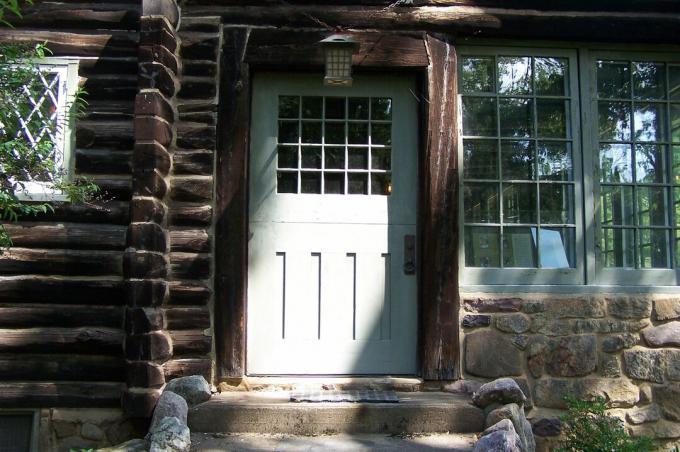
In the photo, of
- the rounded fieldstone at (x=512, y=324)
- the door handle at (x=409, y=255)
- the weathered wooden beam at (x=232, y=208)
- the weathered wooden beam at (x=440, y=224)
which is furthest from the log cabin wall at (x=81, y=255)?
the rounded fieldstone at (x=512, y=324)

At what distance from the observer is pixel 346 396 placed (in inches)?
167

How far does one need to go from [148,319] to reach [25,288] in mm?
1054

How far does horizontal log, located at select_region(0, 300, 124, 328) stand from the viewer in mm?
4453

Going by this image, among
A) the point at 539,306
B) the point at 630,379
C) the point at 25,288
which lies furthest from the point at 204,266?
the point at 630,379

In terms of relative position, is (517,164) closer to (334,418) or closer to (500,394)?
(500,394)

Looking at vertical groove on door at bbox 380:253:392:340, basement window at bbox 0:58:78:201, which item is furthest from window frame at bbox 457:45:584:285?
basement window at bbox 0:58:78:201

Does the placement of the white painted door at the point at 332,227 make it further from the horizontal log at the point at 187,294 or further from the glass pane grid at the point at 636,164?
the glass pane grid at the point at 636,164

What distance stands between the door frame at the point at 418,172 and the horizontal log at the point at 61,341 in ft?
2.45

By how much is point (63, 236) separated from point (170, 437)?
1.81m

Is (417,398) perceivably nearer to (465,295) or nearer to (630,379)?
(465,295)

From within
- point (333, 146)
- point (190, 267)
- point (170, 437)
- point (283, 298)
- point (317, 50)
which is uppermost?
point (317, 50)

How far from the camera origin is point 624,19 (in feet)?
15.9

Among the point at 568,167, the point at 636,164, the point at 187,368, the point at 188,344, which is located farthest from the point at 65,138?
the point at 636,164

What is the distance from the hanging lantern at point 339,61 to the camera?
4438 millimetres
